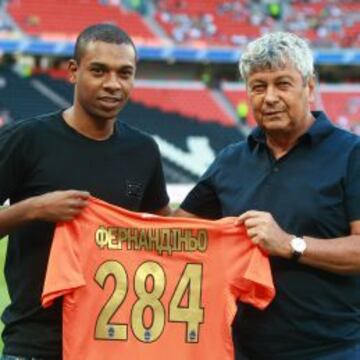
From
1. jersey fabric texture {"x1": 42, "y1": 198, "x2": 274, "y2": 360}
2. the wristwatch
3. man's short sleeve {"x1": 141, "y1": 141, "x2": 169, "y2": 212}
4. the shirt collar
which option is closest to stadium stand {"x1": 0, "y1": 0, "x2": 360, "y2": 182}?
man's short sleeve {"x1": 141, "y1": 141, "x2": 169, "y2": 212}

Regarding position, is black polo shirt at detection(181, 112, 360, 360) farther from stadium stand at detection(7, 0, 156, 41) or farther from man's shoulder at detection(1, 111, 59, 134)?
stadium stand at detection(7, 0, 156, 41)

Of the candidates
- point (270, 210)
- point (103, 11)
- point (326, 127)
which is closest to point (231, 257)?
point (270, 210)

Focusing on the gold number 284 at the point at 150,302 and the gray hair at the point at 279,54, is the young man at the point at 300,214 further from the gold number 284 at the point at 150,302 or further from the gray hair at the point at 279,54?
the gold number 284 at the point at 150,302

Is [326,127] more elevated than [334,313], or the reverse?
[326,127]

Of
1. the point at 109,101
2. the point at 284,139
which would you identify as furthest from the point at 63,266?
the point at 284,139

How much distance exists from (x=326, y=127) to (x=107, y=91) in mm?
929

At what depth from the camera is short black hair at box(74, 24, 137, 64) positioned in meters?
4.01

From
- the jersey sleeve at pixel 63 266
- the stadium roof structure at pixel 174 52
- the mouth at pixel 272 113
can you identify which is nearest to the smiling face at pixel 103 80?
the jersey sleeve at pixel 63 266

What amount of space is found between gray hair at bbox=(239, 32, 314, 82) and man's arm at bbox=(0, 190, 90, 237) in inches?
34.5

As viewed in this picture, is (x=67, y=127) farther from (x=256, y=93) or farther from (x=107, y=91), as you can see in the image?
(x=256, y=93)

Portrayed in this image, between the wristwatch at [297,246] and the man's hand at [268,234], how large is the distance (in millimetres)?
16

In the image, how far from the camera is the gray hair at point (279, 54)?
3777mm

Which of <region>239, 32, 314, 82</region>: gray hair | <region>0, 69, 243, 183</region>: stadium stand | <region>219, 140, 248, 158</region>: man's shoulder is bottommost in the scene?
<region>219, 140, 248, 158</region>: man's shoulder

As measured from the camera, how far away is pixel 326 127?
392 centimetres
